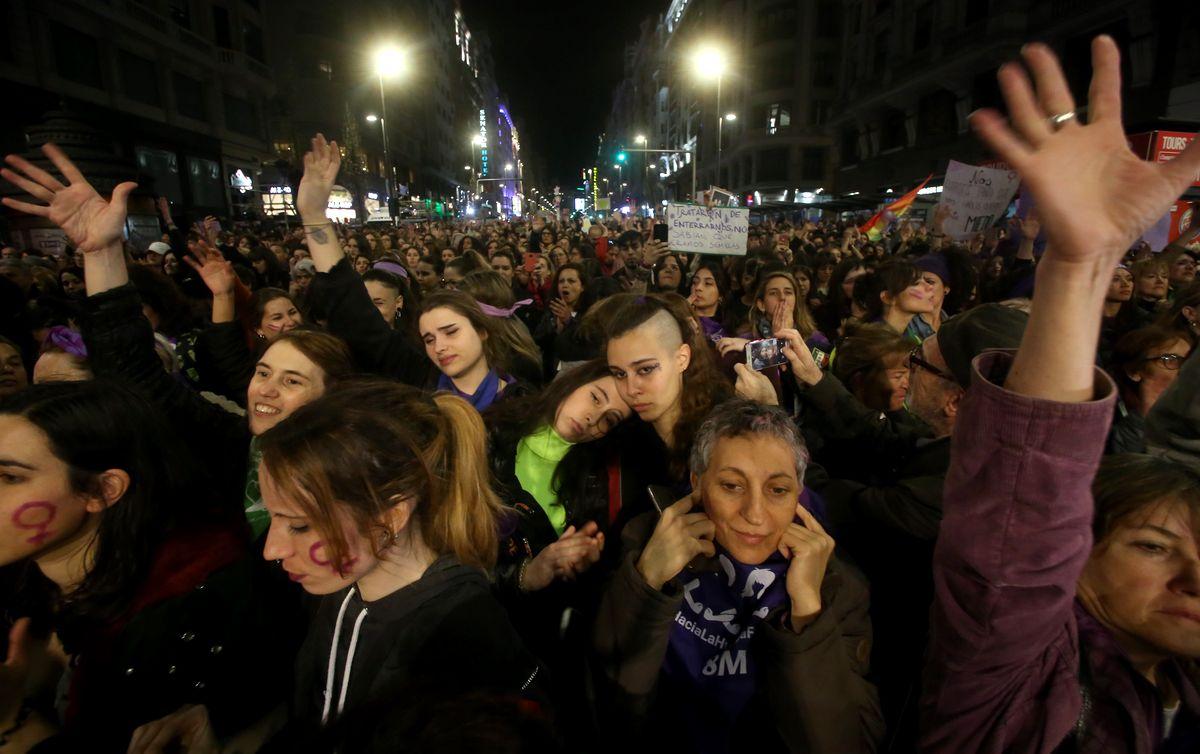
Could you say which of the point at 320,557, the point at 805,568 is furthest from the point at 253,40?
the point at 805,568

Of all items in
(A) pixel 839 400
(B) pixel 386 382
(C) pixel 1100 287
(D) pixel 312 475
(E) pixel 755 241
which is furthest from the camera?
(E) pixel 755 241

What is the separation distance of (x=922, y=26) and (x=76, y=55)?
37.0 metres

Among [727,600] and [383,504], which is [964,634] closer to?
[727,600]

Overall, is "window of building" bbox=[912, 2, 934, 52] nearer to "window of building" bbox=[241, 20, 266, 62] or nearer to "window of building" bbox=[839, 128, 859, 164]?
"window of building" bbox=[839, 128, 859, 164]

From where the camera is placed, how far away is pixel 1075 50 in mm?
→ 20312

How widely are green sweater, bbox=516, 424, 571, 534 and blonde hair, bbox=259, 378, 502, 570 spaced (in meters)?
0.68

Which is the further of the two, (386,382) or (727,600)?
(386,382)

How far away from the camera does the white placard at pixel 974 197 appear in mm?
7676

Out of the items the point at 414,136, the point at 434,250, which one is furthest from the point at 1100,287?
the point at 414,136

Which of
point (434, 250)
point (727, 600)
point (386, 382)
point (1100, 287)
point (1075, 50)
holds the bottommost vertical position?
point (727, 600)

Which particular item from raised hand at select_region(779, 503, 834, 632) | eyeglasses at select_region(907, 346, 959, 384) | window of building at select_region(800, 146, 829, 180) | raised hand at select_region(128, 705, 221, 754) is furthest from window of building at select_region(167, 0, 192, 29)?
window of building at select_region(800, 146, 829, 180)

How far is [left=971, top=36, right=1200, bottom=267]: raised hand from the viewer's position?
3.28 feet

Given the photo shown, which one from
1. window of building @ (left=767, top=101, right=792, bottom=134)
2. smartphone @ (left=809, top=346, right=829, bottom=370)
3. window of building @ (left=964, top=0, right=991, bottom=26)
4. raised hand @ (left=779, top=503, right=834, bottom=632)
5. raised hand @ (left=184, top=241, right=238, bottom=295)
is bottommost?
raised hand @ (left=779, top=503, right=834, bottom=632)

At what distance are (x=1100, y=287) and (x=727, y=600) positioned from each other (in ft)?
4.25
